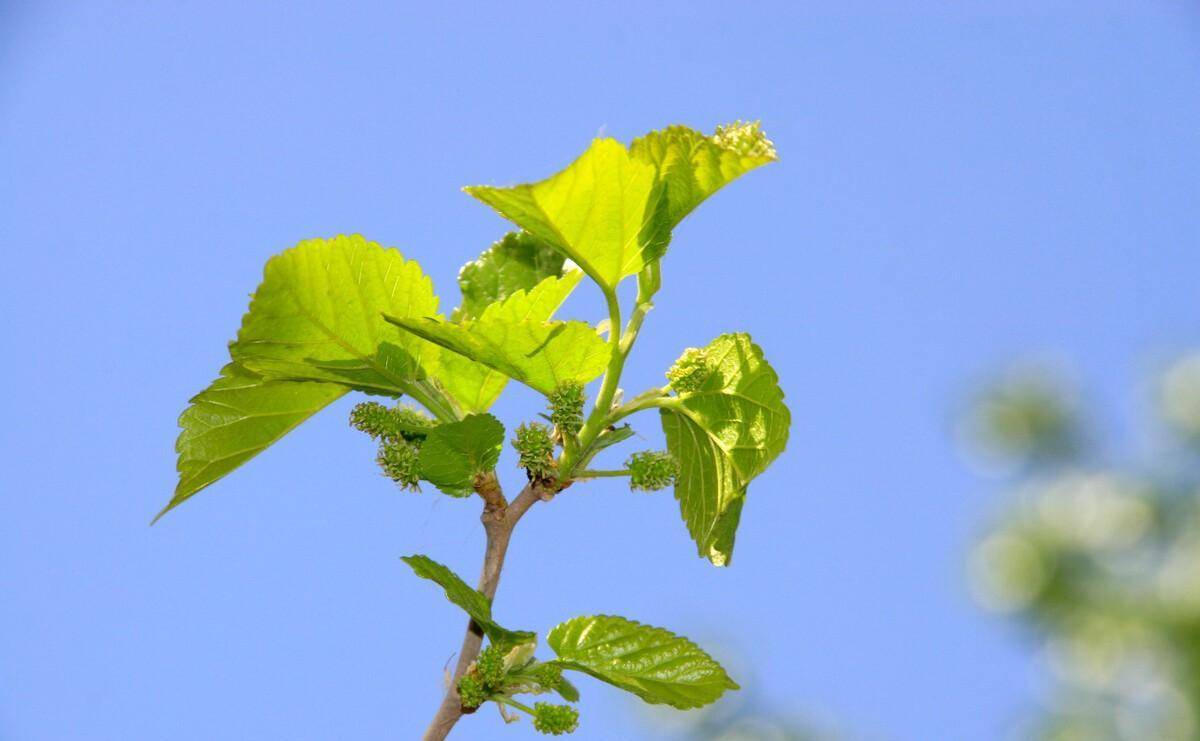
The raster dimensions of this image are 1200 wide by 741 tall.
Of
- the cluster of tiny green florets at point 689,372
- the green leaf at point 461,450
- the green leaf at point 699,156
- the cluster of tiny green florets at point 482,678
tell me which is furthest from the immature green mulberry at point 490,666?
the green leaf at point 699,156

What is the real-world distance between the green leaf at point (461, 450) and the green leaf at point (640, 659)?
14 cm

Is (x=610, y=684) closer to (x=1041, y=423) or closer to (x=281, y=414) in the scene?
(x=281, y=414)

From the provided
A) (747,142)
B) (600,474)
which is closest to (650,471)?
(600,474)

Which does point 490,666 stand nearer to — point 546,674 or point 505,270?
point 546,674

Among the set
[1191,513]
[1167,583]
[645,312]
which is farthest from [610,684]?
[1191,513]

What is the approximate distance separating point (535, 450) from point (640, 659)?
0.59 ft

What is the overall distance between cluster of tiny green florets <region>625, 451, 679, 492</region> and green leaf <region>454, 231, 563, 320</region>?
0.22m

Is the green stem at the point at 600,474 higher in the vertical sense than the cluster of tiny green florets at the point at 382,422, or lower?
higher

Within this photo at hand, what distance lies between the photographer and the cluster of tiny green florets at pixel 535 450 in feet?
2.57

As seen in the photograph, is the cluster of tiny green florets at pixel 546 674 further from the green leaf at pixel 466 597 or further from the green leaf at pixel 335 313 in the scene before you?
the green leaf at pixel 335 313

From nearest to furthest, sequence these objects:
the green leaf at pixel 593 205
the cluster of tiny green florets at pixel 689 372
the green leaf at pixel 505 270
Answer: the green leaf at pixel 593 205 → the cluster of tiny green florets at pixel 689 372 → the green leaf at pixel 505 270

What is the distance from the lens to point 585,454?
81 centimetres

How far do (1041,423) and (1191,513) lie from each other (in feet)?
4.05

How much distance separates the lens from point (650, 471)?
0.80 m
